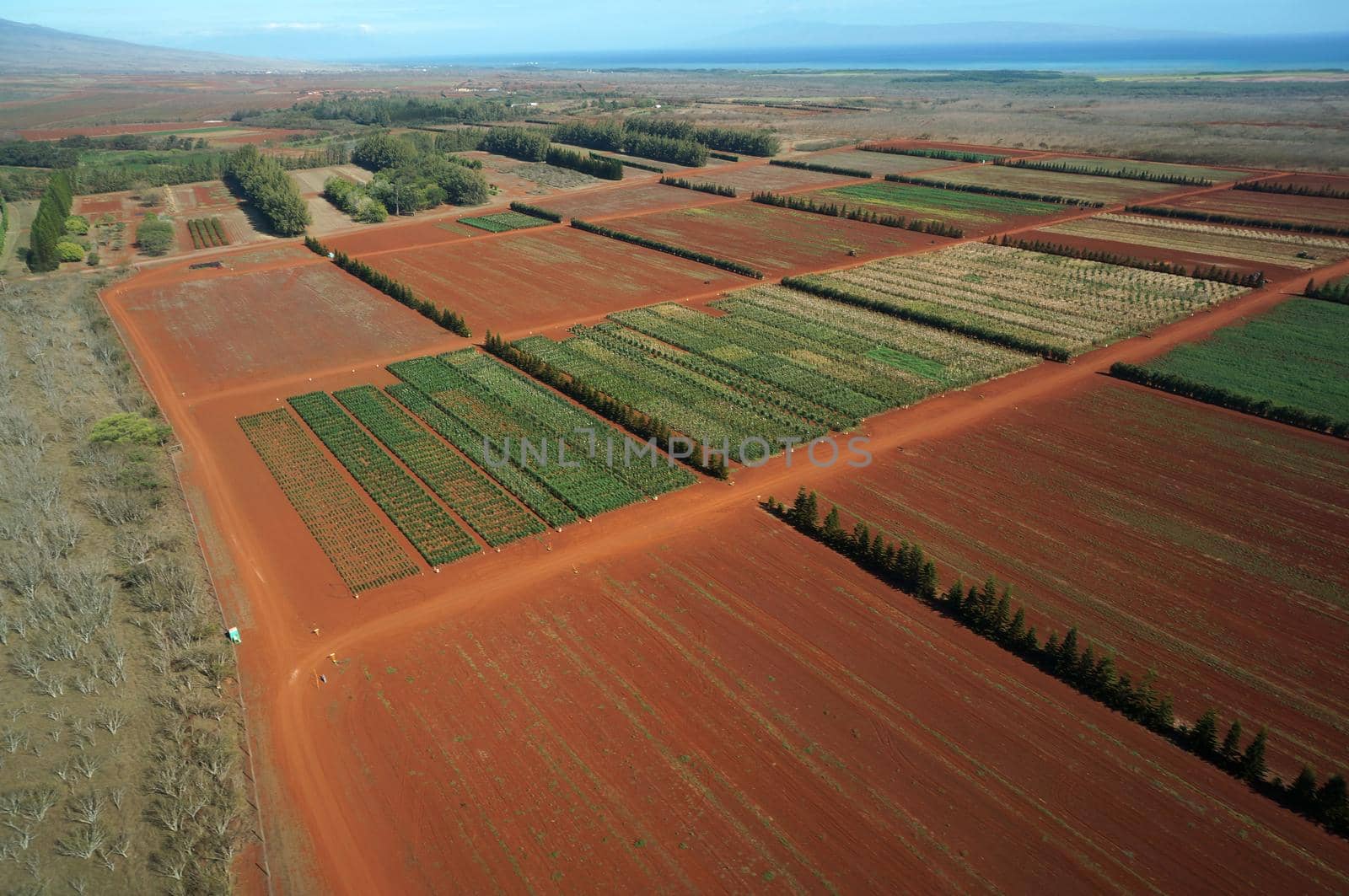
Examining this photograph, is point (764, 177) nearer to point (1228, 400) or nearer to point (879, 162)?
point (879, 162)

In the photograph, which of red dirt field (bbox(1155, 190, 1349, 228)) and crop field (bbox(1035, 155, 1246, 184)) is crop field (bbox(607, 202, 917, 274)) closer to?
red dirt field (bbox(1155, 190, 1349, 228))

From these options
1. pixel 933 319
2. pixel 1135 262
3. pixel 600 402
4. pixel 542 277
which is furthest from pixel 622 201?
pixel 600 402

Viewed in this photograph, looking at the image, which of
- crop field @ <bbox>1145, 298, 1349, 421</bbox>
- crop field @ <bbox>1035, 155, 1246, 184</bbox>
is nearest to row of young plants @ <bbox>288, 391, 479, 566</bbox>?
crop field @ <bbox>1145, 298, 1349, 421</bbox>

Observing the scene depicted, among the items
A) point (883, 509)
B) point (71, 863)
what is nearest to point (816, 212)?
point (883, 509)

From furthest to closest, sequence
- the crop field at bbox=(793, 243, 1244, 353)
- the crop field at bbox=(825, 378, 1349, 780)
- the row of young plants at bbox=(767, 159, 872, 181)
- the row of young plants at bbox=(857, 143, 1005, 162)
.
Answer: the row of young plants at bbox=(857, 143, 1005, 162) < the row of young plants at bbox=(767, 159, 872, 181) < the crop field at bbox=(793, 243, 1244, 353) < the crop field at bbox=(825, 378, 1349, 780)

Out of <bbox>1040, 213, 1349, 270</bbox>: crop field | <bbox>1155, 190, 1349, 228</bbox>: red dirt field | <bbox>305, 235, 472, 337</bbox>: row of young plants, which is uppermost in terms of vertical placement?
<bbox>1155, 190, 1349, 228</bbox>: red dirt field

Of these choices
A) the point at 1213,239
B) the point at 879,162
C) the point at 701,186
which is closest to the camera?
the point at 1213,239

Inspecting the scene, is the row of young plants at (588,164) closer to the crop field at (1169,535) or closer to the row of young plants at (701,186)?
the row of young plants at (701,186)
